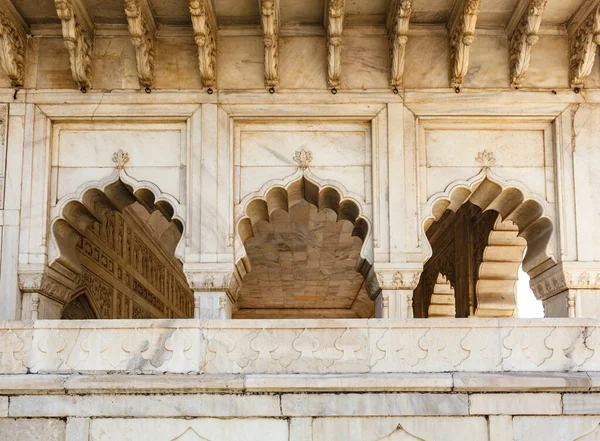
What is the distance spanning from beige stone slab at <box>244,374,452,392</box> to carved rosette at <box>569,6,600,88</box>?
3789 mm

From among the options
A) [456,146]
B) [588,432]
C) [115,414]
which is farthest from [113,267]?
[588,432]

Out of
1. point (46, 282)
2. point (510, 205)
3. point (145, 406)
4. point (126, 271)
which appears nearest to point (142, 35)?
point (46, 282)

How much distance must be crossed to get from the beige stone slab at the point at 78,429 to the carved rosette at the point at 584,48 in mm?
5285

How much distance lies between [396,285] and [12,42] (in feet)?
13.2

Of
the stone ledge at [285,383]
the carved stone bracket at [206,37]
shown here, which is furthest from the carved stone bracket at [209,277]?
the stone ledge at [285,383]

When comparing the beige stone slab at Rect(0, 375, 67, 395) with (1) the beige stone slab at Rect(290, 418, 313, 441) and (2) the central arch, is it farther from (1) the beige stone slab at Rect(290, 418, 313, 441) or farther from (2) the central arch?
(2) the central arch

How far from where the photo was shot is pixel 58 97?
8.29m

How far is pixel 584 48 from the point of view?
808 cm

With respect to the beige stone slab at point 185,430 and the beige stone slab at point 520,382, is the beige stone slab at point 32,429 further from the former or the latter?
the beige stone slab at point 520,382

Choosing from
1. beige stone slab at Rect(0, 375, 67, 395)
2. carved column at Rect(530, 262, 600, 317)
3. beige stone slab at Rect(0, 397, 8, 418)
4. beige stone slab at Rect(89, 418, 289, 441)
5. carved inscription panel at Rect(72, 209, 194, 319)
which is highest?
carved inscription panel at Rect(72, 209, 194, 319)

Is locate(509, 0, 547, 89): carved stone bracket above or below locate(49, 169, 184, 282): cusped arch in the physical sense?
above

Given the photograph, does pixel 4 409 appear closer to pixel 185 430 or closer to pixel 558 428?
pixel 185 430

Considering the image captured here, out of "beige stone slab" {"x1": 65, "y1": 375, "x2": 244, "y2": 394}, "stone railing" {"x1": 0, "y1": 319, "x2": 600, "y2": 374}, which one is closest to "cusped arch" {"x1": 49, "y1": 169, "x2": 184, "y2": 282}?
"stone railing" {"x1": 0, "y1": 319, "x2": 600, "y2": 374}

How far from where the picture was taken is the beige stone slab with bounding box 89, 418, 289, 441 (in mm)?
5617
